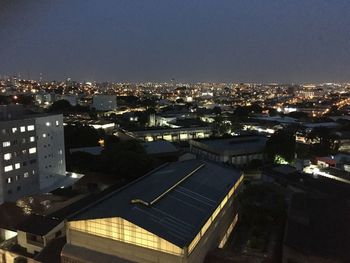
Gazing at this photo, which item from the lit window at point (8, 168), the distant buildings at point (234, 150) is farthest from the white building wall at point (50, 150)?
the distant buildings at point (234, 150)

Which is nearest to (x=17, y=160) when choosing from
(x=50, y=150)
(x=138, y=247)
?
(x=50, y=150)

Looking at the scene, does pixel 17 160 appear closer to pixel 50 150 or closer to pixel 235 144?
pixel 50 150

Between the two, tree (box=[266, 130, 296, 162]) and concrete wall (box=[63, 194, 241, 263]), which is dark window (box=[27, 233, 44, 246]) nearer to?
concrete wall (box=[63, 194, 241, 263])

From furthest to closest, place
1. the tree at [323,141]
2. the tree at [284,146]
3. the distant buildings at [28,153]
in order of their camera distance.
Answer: the tree at [323,141], the tree at [284,146], the distant buildings at [28,153]

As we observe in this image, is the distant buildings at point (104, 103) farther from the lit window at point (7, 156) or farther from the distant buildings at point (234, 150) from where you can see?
the lit window at point (7, 156)

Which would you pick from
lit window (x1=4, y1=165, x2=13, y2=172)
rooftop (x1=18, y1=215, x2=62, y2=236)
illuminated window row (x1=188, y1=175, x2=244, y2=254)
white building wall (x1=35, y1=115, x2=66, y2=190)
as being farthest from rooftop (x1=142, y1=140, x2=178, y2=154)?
rooftop (x1=18, y1=215, x2=62, y2=236)

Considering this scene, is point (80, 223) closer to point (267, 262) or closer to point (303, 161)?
point (267, 262)
